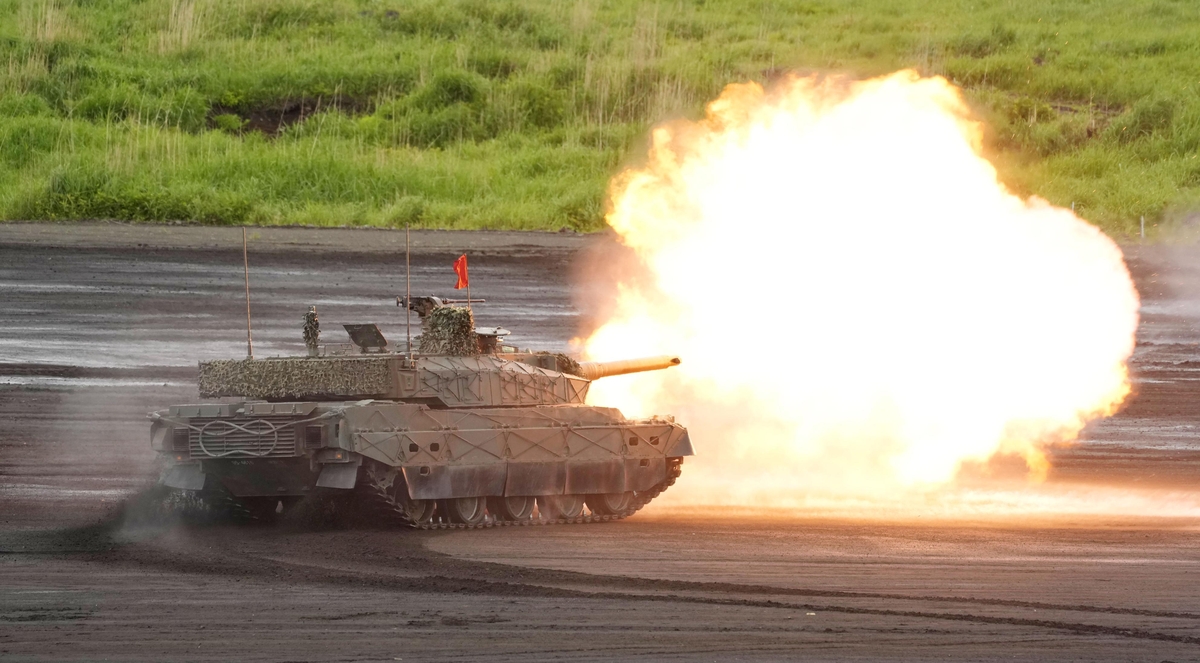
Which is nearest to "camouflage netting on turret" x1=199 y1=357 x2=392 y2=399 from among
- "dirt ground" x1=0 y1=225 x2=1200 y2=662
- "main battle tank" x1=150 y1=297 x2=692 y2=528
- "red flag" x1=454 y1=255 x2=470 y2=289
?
"main battle tank" x1=150 y1=297 x2=692 y2=528

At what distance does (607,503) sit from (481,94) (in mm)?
23983

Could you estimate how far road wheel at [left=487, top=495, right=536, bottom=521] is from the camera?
60.6ft

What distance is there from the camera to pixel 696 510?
20.2 meters

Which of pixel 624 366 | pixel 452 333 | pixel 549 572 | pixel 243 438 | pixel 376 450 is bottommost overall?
pixel 549 572

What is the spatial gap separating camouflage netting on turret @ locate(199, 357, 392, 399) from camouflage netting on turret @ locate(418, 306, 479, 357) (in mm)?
1051

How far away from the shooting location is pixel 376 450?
679 inches

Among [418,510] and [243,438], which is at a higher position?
[243,438]

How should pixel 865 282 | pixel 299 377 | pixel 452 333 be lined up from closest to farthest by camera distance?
pixel 299 377 → pixel 452 333 → pixel 865 282

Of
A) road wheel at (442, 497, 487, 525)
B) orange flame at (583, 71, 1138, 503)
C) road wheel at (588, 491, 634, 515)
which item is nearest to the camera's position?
road wheel at (442, 497, 487, 525)

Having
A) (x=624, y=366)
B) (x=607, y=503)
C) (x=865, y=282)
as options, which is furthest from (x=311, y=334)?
(x=865, y=282)

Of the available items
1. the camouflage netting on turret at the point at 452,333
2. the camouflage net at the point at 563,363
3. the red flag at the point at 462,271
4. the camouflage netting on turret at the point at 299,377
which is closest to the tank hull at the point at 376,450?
the camouflage netting on turret at the point at 299,377

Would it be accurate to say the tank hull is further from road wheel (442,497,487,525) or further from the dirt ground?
the dirt ground

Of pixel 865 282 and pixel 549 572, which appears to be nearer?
pixel 549 572

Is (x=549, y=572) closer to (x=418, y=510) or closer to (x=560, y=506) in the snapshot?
(x=418, y=510)
